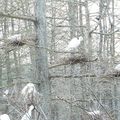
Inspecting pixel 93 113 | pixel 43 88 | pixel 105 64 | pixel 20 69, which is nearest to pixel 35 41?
pixel 43 88

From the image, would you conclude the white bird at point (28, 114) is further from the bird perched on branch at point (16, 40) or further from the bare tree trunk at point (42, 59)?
the bare tree trunk at point (42, 59)

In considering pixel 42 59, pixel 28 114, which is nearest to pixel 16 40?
pixel 42 59

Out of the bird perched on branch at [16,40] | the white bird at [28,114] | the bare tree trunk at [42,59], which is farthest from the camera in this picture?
the bare tree trunk at [42,59]

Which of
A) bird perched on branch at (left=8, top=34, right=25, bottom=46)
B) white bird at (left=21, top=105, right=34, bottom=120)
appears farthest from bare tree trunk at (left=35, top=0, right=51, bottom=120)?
white bird at (left=21, top=105, right=34, bottom=120)

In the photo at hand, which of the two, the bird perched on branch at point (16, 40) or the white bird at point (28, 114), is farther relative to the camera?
the bird perched on branch at point (16, 40)

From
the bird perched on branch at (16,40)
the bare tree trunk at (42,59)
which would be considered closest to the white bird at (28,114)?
the bird perched on branch at (16,40)

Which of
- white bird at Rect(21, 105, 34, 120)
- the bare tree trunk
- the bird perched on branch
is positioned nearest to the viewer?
white bird at Rect(21, 105, 34, 120)

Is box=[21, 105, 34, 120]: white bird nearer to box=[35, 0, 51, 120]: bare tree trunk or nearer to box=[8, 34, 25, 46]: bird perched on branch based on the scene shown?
box=[8, 34, 25, 46]: bird perched on branch

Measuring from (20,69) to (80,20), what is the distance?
2.30 metres

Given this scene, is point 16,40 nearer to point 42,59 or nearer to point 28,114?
point 42,59

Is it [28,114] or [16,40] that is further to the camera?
[16,40]

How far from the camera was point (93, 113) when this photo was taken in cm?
236

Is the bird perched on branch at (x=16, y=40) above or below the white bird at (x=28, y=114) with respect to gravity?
above

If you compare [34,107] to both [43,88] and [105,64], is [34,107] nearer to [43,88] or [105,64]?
[105,64]
